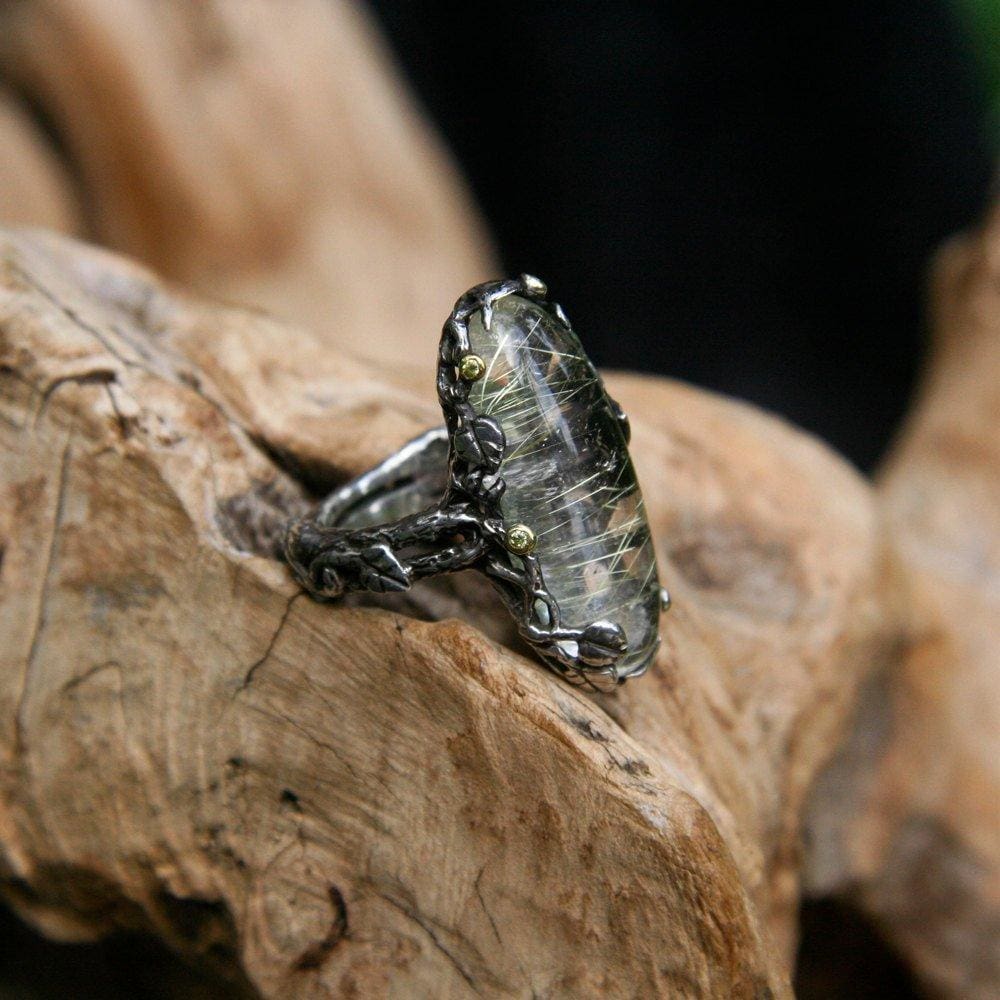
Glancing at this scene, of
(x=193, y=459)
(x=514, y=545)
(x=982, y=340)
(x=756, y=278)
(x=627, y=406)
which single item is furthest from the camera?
(x=756, y=278)

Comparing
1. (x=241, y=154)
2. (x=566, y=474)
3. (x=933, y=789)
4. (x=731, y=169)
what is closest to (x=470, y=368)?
(x=566, y=474)

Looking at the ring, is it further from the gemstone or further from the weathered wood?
the weathered wood

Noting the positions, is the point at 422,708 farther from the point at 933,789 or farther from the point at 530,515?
the point at 933,789

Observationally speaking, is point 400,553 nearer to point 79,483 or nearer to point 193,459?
point 193,459

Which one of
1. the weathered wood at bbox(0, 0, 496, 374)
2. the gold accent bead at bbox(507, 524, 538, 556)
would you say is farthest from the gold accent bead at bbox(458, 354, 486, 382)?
the weathered wood at bbox(0, 0, 496, 374)

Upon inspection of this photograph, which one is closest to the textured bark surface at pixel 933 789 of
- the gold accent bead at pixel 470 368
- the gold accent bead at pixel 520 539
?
the gold accent bead at pixel 520 539

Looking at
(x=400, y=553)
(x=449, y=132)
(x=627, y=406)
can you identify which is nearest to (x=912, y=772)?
(x=627, y=406)

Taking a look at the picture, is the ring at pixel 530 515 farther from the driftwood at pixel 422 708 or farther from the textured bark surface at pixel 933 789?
the textured bark surface at pixel 933 789
